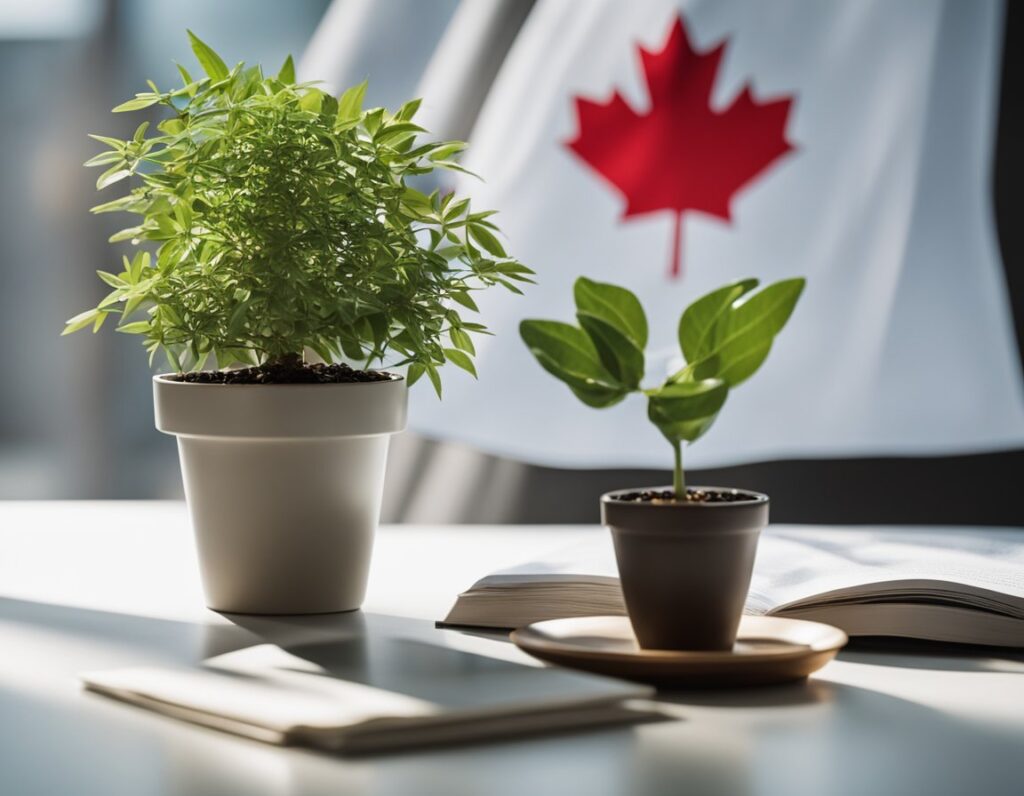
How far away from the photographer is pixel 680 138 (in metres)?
1.92

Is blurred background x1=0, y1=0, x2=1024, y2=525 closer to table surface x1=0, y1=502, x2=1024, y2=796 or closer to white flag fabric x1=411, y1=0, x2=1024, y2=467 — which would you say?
white flag fabric x1=411, y1=0, x2=1024, y2=467

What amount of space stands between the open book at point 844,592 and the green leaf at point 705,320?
22cm

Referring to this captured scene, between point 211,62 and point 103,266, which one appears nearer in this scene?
point 211,62

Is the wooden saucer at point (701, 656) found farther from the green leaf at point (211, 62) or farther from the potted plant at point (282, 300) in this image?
the green leaf at point (211, 62)

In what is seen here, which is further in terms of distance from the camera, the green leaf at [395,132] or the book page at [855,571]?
the green leaf at [395,132]

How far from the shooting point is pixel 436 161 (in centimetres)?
103

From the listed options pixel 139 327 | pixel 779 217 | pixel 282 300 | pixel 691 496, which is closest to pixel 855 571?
pixel 691 496

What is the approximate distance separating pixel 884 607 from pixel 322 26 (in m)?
1.32

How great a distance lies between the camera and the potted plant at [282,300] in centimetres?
98

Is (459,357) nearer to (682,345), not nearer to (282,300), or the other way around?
(282,300)

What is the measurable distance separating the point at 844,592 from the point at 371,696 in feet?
1.19

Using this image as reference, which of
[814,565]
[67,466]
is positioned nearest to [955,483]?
[814,565]

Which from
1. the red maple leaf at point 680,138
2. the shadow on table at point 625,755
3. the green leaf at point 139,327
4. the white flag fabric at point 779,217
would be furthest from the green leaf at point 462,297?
the red maple leaf at point 680,138

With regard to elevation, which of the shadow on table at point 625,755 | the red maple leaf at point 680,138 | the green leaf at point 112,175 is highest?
the red maple leaf at point 680,138
